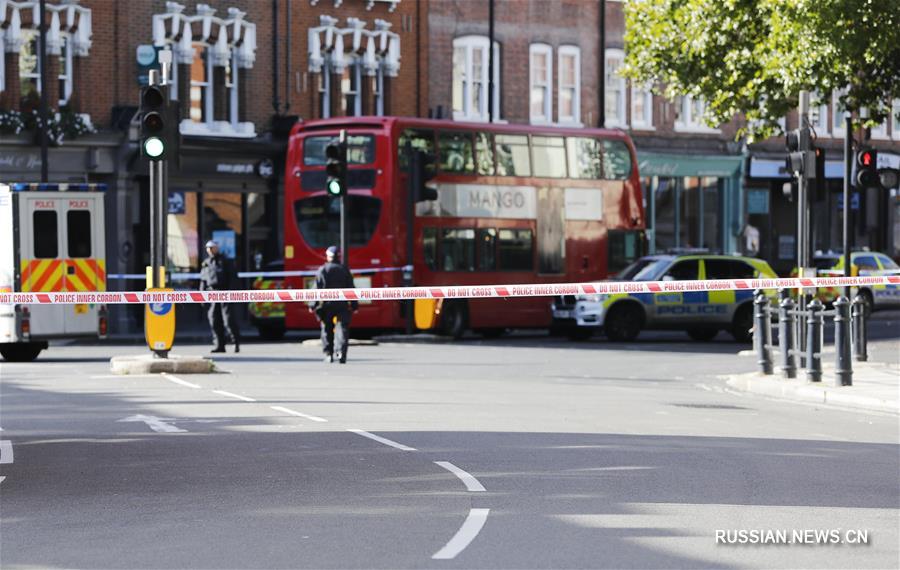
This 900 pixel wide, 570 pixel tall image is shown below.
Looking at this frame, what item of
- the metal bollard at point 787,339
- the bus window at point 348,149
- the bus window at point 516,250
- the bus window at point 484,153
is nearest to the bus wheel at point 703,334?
the bus window at point 516,250

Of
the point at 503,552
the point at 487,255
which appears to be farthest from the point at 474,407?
the point at 487,255

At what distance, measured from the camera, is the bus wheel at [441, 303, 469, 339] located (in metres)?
33.0

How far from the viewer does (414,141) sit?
32.8 m

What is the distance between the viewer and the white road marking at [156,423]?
14961mm

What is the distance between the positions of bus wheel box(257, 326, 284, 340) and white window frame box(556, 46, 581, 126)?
14.8 metres

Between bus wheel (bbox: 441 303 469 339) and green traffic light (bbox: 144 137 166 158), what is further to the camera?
bus wheel (bbox: 441 303 469 339)

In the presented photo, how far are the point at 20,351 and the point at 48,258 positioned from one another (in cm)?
149

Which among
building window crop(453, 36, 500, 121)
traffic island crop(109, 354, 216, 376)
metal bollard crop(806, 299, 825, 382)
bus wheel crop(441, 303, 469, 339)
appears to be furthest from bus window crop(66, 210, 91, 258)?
building window crop(453, 36, 500, 121)

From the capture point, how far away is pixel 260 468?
12.2 metres

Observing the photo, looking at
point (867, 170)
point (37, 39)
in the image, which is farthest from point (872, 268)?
point (37, 39)

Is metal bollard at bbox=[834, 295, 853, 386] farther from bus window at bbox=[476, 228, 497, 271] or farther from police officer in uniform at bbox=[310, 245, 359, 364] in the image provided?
bus window at bbox=[476, 228, 497, 271]

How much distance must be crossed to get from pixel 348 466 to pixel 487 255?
22046 mm

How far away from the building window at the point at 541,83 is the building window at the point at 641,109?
9.62 feet

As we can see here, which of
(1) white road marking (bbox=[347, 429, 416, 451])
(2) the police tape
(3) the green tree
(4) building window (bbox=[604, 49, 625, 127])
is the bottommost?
(1) white road marking (bbox=[347, 429, 416, 451])
